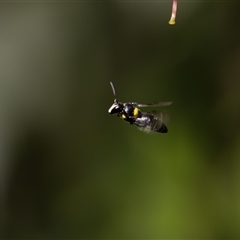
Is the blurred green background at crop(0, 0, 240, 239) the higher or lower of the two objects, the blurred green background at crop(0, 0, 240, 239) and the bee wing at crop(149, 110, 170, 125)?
the higher

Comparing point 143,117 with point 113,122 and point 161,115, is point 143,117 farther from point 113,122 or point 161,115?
point 113,122

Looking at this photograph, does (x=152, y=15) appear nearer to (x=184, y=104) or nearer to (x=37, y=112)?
(x=184, y=104)

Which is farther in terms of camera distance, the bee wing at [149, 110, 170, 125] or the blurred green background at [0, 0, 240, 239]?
the blurred green background at [0, 0, 240, 239]

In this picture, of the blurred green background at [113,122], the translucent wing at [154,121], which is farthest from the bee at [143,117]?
the blurred green background at [113,122]

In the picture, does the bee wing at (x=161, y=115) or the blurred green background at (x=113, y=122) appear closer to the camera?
the bee wing at (x=161, y=115)

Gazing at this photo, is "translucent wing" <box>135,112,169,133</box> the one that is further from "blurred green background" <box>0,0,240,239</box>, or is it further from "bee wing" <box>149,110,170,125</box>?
"blurred green background" <box>0,0,240,239</box>

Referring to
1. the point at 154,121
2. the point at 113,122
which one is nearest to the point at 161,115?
the point at 154,121

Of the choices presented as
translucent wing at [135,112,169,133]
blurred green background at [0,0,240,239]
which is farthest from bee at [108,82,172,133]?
blurred green background at [0,0,240,239]

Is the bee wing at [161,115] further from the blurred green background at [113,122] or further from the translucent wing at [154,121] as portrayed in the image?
the blurred green background at [113,122]
